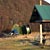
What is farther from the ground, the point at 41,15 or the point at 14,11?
the point at 14,11

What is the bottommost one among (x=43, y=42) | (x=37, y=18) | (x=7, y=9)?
(x=43, y=42)

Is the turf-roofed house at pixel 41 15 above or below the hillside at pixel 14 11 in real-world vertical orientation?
below

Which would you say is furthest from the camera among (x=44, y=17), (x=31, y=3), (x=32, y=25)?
(x=31, y=3)

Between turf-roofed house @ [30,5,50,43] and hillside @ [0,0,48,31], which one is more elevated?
hillside @ [0,0,48,31]

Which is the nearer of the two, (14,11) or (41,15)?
(41,15)

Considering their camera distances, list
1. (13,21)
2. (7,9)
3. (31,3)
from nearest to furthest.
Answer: (13,21) < (7,9) < (31,3)

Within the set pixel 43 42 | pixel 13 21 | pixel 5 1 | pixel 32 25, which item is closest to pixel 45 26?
pixel 32 25

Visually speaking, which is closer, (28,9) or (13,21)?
(13,21)

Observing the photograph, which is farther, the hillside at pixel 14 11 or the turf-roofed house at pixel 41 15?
the hillside at pixel 14 11

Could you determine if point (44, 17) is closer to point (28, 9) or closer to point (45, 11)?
point (45, 11)

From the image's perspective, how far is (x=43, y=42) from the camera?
2225cm

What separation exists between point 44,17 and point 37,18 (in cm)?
92

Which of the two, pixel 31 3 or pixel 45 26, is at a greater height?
pixel 31 3

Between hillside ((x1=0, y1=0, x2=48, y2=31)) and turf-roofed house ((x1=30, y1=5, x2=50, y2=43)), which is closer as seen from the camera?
turf-roofed house ((x1=30, y1=5, x2=50, y2=43))
